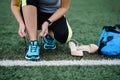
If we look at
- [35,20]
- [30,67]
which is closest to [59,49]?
[35,20]

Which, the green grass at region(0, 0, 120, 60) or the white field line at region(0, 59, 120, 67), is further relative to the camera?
the green grass at region(0, 0, 120, 60)

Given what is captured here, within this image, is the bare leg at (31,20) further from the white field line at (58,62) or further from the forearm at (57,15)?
the white field line at (58,62)

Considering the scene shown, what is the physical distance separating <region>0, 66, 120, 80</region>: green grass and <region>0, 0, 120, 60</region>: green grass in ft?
1.13

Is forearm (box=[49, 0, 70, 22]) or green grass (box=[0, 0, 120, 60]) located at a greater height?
forearm (box=[49, 0, 70, 22])

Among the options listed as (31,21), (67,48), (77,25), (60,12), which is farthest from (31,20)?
(77,25)

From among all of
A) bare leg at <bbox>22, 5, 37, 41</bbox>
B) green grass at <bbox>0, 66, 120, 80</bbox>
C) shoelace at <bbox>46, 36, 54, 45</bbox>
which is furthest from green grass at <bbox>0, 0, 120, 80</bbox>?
bare leg at <bbox>22, 5, 37, 41</bbox>

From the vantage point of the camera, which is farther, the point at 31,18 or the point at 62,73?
the point at 31,18

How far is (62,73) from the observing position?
2.89m

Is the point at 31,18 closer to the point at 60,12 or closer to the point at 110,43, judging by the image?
the point at 60,12

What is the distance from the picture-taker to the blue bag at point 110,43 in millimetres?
3366

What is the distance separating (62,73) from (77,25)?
7.31 feet

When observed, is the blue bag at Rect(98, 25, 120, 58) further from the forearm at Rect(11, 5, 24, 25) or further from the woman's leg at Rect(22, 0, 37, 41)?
the forearm at Rect(11, 5, 24, 25)

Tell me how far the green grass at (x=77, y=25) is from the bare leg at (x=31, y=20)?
0.80 ft

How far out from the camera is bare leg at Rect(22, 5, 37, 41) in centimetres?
336
